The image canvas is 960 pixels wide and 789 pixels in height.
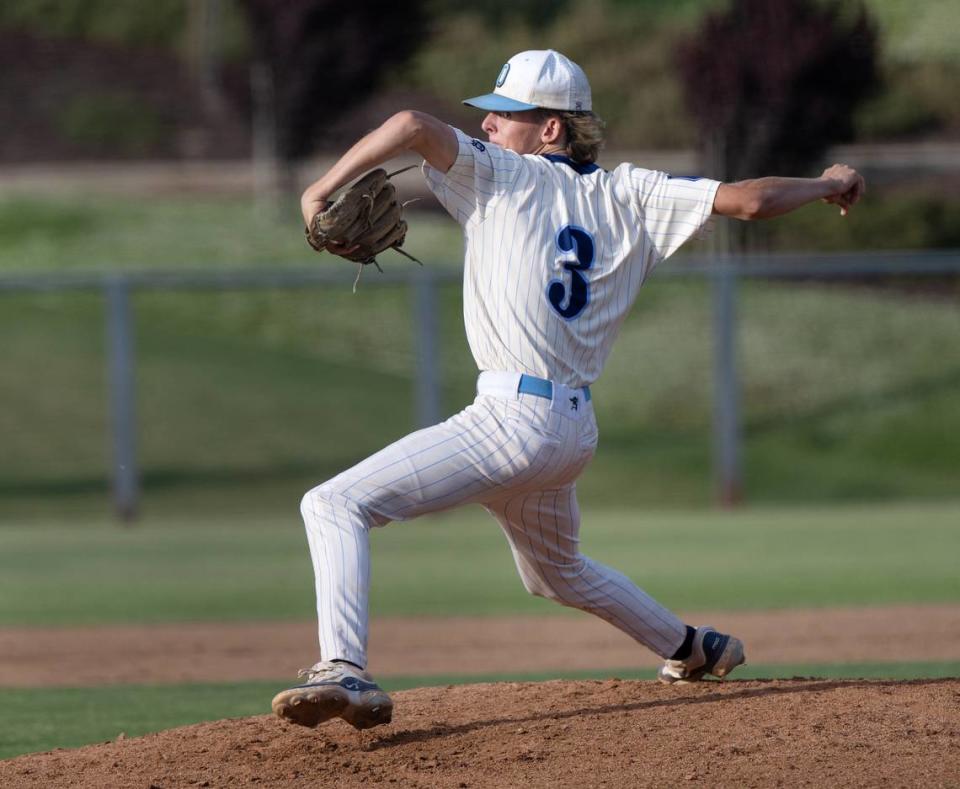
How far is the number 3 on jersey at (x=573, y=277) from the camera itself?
4.10m

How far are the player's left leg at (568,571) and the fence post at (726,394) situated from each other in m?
9.31

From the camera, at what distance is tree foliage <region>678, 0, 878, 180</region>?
1938 cm

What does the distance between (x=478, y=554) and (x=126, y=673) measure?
5.02m

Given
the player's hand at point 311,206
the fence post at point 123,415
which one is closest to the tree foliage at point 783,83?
the fence post at point 123,415

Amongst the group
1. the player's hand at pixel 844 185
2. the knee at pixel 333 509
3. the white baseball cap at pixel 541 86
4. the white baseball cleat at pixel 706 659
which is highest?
the white baseball cap at pixel 541 86

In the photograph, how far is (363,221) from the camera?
13.3ft

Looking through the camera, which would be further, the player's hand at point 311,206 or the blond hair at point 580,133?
the blond hair at point 580,133

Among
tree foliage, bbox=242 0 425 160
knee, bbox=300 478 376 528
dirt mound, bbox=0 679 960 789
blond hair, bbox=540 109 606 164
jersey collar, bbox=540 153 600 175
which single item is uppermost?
tree foliage, bbox=242 0 425 160

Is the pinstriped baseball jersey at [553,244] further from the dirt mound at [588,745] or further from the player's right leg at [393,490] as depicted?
the dirt mound at [588,745]

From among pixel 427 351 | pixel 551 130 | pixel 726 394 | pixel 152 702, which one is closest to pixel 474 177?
pixel 551 130

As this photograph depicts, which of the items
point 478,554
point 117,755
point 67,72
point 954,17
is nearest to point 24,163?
point 67,72

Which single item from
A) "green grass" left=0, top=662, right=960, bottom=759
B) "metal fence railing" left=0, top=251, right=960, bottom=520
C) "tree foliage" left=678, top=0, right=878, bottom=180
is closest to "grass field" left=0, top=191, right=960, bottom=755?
"green grass" left=0, top=662, right=960, bottom=759

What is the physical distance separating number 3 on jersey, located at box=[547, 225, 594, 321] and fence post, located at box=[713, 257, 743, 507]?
988 cm

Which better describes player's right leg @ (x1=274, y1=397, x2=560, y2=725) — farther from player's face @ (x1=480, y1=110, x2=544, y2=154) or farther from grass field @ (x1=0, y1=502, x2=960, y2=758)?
grass field @ (x1=0, y1=502, x2=960, y2=758)
